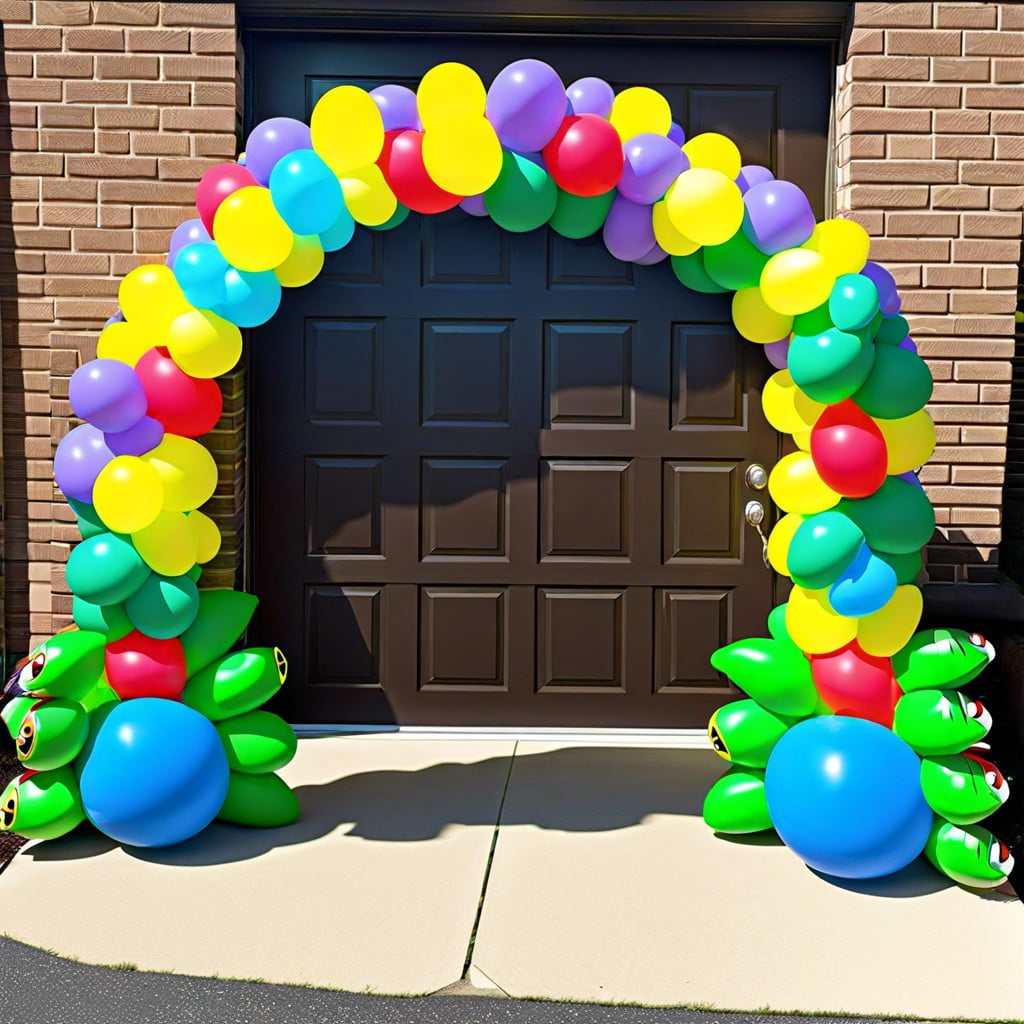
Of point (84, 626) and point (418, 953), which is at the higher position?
point (84, 626)

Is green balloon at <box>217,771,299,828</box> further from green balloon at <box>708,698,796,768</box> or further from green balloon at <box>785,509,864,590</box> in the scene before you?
green balloon at <box>785,509,864,590</box>

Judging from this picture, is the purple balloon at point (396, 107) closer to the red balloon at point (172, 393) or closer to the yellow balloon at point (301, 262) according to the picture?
the yellow balloon at point (301, 262)

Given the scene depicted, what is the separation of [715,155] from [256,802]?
97.2 inches

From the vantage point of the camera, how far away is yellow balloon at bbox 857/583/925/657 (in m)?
3.13

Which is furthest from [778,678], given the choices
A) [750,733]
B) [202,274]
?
[202,274]

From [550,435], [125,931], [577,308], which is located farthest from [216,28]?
[125,931]

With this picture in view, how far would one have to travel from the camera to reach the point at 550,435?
4.31 metres

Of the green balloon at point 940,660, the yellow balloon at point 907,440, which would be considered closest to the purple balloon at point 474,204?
the yellow balloon at point 907,440

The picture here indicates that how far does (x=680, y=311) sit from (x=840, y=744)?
1925mm

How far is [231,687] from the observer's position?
3.32m

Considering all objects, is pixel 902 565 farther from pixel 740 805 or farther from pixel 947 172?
pixel 947 172

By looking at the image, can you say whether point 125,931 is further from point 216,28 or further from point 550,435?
point 216,28

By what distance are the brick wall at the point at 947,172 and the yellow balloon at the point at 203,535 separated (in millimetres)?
2578

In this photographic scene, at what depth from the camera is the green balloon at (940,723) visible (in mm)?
3021
